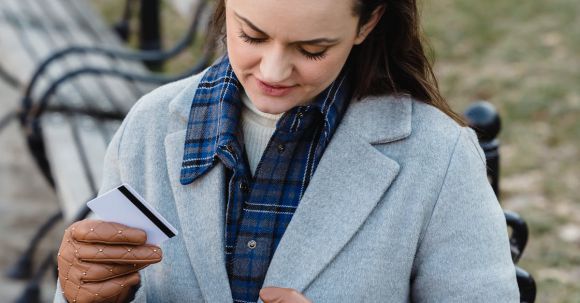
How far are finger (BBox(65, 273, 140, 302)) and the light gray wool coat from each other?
0.27 ft

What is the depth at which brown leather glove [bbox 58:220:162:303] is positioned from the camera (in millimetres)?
1692

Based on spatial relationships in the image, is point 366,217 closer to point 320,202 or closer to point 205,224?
point 320,202

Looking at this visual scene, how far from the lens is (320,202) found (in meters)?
1.82

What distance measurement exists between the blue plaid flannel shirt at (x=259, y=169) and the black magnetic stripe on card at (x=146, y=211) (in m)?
0.17

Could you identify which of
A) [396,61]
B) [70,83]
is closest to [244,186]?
[396,61]

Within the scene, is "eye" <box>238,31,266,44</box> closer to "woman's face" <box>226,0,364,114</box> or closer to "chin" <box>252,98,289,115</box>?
"woman's face" <box>226,0,364,114</box>

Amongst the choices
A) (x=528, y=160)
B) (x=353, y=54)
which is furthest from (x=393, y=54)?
(x=528, y=160)

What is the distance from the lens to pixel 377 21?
1770mm

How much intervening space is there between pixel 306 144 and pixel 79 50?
2153 millimetres

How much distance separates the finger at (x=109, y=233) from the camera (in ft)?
5.53

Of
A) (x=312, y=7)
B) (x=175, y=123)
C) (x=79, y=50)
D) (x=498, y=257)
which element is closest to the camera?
(x=312, y=7)

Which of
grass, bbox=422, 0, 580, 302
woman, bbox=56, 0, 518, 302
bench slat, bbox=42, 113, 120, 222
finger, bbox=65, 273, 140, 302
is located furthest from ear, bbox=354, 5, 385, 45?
grass, bbox=422, 0, 580, 302

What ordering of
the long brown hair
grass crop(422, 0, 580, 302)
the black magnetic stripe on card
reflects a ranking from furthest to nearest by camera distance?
grass crop(422, 0, 580, 302) < the long brown hair < the black magnetic stripe on card

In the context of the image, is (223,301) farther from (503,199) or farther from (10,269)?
(503,199)
